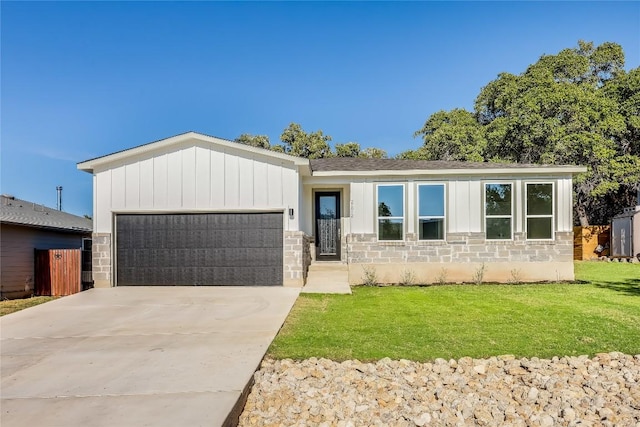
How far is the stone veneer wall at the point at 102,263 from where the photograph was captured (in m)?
10.9

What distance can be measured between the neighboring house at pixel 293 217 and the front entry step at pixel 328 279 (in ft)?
1.22

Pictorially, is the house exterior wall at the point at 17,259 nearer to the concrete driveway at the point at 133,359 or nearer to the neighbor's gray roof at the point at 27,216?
the neighbor's gray roof at the point at 27,216

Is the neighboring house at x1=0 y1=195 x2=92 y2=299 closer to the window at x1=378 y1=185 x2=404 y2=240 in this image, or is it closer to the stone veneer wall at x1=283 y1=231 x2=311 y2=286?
the stone veneer wall at x1=283 y1=231 x2=311 y2=286

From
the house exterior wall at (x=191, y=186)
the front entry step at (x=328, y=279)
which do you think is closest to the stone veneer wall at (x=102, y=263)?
the house exterior wall at (x=191, y=186)

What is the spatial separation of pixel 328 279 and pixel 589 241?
1616 cm

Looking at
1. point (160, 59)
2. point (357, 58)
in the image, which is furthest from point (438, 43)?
point (160, 59)

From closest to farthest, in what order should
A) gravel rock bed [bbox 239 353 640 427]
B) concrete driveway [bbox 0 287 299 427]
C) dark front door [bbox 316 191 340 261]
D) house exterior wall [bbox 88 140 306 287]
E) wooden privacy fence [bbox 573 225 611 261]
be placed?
1. concrete driveway [bbox 0 287 299 427]
2. gravel rock bed [bbox 239 353 640 427]
3. house exterior wall [bbox 88 140 306 287]
4. dark front door [bbox 316 191 340 261]
5. wooden privacy fence [bbox 573 225 611 261]

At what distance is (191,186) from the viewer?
10.9 metres

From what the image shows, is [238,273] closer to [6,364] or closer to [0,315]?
[0,315]

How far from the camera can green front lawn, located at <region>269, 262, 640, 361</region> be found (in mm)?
5203

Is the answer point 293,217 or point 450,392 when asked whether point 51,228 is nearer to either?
point 293,217

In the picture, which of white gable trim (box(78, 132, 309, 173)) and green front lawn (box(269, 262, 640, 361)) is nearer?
green front lawn (box(269, 262, 640, 361))

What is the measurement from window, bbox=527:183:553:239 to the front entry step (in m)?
5.59

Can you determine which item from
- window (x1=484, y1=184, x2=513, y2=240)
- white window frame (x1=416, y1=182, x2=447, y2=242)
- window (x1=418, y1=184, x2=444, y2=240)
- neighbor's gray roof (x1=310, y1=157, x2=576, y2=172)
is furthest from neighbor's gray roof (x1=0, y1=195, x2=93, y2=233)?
window (x1=484, y1=184, x2=513, y2=240)
